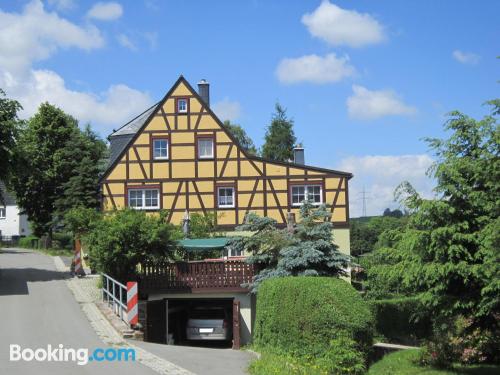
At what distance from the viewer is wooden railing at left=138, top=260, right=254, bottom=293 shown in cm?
2225

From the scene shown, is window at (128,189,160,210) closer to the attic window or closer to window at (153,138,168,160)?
window at (153,138,168,160)

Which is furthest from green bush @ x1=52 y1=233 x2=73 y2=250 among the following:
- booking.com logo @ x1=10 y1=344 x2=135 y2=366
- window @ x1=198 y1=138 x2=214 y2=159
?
booking.com logo @ x1=10 y1=344 x2=135 y2=366

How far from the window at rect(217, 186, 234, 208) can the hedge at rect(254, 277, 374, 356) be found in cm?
2008

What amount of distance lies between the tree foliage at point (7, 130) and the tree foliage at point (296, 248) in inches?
372

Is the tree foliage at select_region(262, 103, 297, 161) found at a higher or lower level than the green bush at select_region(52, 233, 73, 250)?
higher

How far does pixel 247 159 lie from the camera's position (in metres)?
35.8

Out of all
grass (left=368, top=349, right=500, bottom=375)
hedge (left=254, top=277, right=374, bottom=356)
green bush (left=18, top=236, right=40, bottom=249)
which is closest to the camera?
hedge (left=254, top=277, right=374, bottom=356)

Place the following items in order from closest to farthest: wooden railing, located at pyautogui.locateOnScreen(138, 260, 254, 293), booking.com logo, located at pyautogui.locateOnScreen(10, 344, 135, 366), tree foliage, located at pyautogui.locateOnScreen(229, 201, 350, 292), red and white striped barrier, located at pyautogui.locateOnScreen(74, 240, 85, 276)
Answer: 1. booking.com logo, located at pyautogui.locateOnScreen(10, 344, 135, 366)
2. tree foliage, located at pyautogui.locateOnScreen(229, 201, 350, 292)
3. wooden railing, located at pyautogui.locateOnScreen(138, 260, 254, 293)
4. red and white striped barrier, located at pyautogui.locateOnScreen(74, 240, 85, 276)

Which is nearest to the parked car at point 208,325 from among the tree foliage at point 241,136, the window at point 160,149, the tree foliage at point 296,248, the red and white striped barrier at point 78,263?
the tree foliage at point 296,248

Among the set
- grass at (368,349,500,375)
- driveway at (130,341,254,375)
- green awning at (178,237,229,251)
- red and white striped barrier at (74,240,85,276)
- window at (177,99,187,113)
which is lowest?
grass at (368,349,500,375)

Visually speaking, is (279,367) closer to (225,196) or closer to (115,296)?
(115,296)

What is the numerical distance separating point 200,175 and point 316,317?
2204cm

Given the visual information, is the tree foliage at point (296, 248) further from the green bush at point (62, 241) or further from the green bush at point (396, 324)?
the green bush at point (62, 241)

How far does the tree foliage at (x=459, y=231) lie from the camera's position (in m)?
13.2
